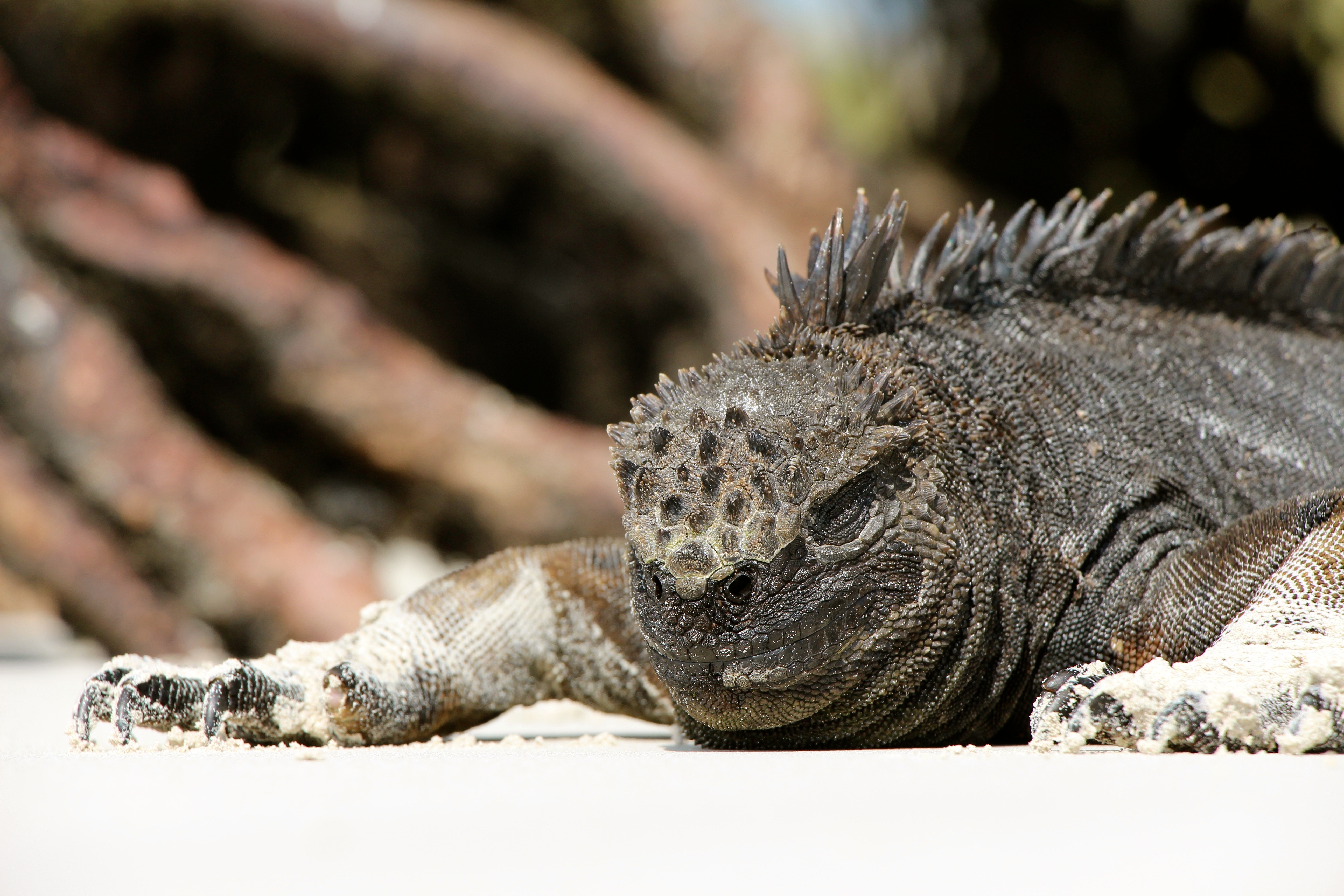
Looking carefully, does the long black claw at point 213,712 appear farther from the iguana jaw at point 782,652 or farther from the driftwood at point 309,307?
the driftwood at point 309,307

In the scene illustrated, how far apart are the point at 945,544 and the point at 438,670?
60.7 inches

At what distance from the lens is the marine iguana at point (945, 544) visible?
2.95 meters

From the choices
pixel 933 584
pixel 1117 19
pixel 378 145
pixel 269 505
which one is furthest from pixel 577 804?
pixel 1117 19

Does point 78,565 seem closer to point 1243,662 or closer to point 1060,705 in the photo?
point 1060,705

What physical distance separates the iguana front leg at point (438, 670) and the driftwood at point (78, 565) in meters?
4.49

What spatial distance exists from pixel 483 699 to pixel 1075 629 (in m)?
1.75

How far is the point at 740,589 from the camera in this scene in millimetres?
2947

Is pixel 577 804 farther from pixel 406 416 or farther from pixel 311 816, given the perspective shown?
pixel 406 416

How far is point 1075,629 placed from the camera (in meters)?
3.49

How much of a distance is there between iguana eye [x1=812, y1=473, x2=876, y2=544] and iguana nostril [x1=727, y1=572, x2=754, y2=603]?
0.20 metres

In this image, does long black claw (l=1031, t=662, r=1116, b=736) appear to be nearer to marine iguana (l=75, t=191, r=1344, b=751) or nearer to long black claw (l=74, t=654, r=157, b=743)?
marine iguana (l=75, t=191, r=1344, b=751)

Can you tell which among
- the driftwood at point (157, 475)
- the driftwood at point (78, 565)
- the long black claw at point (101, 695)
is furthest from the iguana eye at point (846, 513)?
the driftwood at point (78, 565)

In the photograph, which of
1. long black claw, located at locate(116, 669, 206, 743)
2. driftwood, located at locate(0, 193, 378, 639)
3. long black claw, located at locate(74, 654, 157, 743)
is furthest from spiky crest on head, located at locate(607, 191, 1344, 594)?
driftwood, located at locate(0, 193, 378, 639)

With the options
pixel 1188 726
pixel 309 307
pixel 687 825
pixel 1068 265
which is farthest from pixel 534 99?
pixel 687 825
